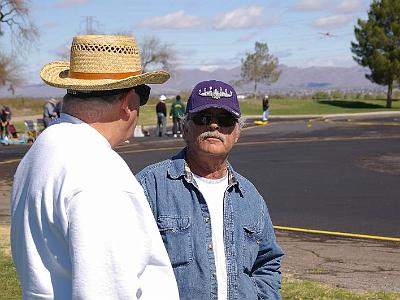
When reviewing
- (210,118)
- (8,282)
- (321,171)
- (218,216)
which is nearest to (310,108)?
(321,171)

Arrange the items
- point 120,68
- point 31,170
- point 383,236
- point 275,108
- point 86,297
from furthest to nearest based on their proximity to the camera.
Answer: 1. point 275,108
2. point 383,236
3. point 120,68
4. point 31,170
5. point 86,297

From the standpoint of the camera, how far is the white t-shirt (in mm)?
3303

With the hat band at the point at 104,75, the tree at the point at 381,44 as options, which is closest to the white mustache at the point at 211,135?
the hat band at the point at 104,75

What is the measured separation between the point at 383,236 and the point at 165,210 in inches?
276

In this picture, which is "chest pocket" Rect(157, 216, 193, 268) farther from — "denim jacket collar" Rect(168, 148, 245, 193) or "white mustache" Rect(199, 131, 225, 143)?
"white mustache" Rect(199, 131, 225, 143)

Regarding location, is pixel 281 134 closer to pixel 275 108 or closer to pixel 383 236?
pixel 383 236

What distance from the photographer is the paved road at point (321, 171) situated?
36.9ft

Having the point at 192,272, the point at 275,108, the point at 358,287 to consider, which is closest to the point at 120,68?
Answer: the point at 192,272

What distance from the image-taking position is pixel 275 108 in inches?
2426

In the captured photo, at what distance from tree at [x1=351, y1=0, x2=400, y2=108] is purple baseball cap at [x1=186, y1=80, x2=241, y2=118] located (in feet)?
210

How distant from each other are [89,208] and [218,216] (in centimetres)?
134

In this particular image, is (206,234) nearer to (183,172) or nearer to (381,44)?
(183,172)

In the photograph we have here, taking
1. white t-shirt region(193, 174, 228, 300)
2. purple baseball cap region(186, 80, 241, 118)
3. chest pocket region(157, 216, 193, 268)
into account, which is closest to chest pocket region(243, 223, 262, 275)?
white t-shirt region(193, 174, 228, 300)

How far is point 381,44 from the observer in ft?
220
